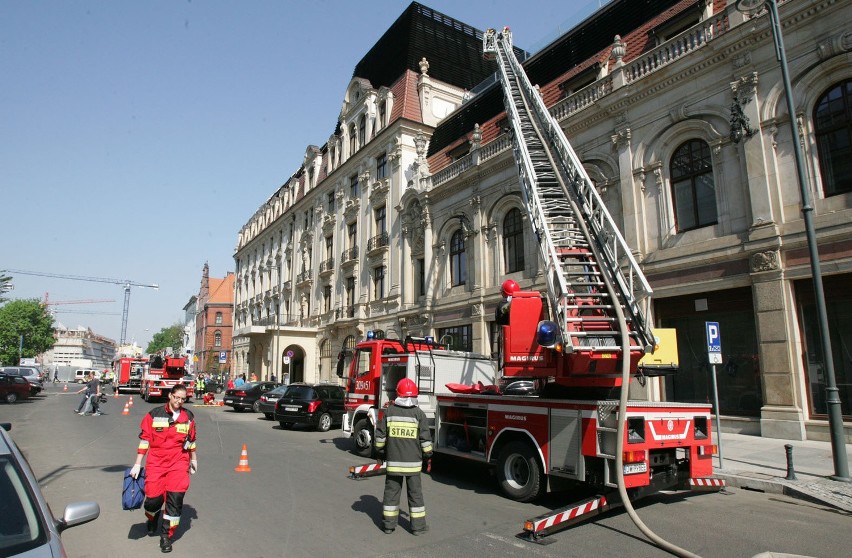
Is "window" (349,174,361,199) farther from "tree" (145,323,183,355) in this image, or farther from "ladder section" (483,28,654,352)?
"tree" (145,323,183,355)

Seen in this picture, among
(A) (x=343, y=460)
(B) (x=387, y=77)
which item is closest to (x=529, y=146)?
(A) (x=343, y=460)

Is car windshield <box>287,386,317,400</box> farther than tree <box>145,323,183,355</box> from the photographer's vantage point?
No

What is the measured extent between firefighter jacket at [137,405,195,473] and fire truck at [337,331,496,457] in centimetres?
629

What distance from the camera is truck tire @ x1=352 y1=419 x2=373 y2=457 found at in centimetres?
1252

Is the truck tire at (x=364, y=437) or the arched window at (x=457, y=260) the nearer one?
the truck tire at (x=364, y=437)

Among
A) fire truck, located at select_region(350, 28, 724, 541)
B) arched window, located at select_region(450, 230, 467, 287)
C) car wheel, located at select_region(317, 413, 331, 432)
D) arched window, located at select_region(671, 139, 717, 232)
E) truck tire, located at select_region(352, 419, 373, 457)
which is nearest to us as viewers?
fire truck, located at select_region(350, 28, 724, 541)

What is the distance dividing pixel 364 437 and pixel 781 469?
8.48 meters

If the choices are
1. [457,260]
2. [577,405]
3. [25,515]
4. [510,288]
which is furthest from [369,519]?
[457,260]

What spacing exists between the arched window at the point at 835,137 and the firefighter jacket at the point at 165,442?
1436cm

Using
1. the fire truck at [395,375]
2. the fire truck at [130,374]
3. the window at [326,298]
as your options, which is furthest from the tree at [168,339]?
the fire truck at [395,375]

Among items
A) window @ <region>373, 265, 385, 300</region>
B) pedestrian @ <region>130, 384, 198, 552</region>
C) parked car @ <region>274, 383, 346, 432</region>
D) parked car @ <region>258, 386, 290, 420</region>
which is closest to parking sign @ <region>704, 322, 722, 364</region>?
pedestrian @ <region>130, 384, 198, 552</region>

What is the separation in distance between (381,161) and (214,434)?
20.8 meters

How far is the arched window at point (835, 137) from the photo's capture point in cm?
1215

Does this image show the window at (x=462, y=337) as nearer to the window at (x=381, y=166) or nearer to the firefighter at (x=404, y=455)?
the window at (x=381, y=166)
